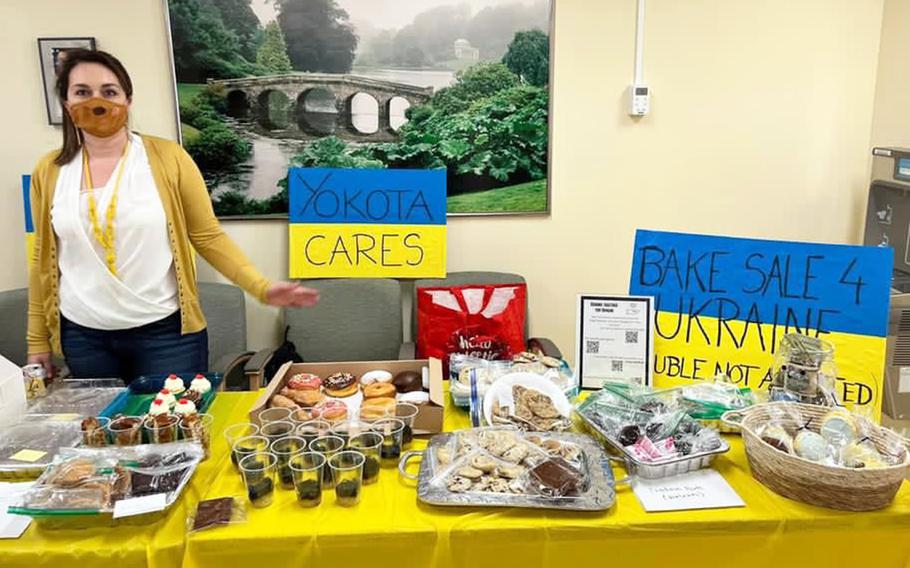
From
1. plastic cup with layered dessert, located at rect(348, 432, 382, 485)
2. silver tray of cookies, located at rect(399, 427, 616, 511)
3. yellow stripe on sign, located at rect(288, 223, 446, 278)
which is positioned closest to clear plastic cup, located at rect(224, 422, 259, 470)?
plastic cup with layered dessert, located at rect(348, 432, 382, 485)

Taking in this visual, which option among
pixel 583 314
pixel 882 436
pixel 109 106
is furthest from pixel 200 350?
pixel 882 436

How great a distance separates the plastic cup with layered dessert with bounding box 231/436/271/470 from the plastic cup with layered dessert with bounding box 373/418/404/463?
0.78 ft

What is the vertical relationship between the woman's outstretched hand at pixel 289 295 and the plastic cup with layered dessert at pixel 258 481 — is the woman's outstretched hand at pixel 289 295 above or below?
above

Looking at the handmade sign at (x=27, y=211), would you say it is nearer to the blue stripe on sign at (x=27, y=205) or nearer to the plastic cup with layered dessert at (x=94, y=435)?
the blue stripe on sign at (x=27, y=205)

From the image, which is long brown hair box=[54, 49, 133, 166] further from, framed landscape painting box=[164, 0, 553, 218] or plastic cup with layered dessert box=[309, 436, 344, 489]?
plastic cup with layered dessert box=[309, 436, 344, 489]

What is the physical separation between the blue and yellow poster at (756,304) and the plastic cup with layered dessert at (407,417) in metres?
0.73

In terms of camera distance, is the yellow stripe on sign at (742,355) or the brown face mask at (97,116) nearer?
the yellow stripe on sign at (742,355)

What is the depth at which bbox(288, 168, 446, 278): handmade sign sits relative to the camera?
2.84 meters

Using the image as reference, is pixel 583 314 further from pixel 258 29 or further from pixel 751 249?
pixel 258 29

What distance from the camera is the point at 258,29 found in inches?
107

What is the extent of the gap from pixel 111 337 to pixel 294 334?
40.3 inches

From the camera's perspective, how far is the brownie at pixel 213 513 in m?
1.20

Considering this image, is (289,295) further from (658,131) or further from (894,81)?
(894,81)

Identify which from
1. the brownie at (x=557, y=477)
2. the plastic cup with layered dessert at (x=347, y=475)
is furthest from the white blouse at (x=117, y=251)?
the brownie at (x=557, y=477)
